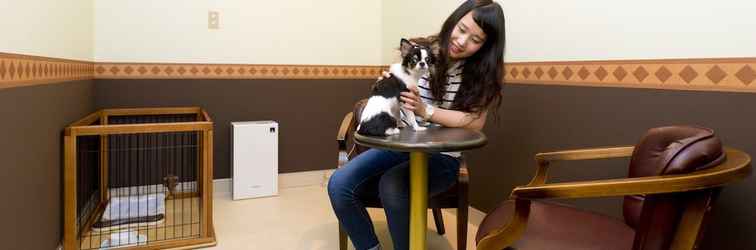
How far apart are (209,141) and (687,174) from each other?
1837 mm

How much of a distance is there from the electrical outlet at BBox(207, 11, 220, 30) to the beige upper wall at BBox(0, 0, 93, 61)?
2.04 feet

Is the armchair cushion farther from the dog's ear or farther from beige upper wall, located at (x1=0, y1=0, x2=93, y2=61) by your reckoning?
beige upper wall, located at (x1=0, y1=0, x2=93, y2=61)

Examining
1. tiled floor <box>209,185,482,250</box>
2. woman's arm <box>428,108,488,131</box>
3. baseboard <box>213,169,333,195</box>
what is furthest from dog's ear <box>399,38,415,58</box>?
baseboard <box>213,169,333,195</box>

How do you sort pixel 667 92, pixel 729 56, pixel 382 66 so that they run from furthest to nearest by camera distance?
pixel 382 66 → pixel 667 92 → pixel 729 56

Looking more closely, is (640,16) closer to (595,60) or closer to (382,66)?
(595,60)

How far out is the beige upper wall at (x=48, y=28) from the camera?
1.31m

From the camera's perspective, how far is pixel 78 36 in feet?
7.23

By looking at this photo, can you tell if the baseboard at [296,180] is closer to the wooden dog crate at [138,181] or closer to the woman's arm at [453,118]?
the wooden dog crate at [138,181]

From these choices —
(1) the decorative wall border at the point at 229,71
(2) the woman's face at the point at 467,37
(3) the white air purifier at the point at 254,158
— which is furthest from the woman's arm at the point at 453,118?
(1) the decorative wall border at the point at 229,71

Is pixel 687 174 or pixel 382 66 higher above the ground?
pixel 382 66

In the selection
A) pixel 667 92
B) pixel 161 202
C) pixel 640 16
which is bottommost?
pixel 161 202

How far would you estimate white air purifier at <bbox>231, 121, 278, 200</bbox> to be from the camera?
2.79m

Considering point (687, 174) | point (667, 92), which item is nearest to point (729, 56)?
point (667, 92)

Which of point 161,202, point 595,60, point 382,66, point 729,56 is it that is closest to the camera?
point 729,56
